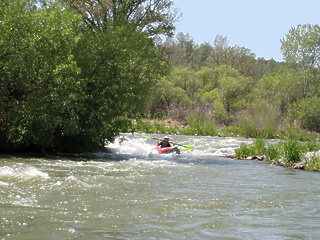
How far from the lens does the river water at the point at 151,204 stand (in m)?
5.24

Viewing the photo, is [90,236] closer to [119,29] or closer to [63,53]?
[63,53]

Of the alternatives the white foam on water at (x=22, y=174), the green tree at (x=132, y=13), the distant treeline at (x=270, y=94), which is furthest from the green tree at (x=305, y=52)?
the white foam on water at (x=22, y=174)

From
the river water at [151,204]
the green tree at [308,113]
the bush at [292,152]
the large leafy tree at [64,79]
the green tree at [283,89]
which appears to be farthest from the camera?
the green tree at [283,89]

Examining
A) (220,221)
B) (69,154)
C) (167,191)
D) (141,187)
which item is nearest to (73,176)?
(141,187)

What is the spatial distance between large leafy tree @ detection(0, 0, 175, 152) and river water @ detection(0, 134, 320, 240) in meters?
2.90

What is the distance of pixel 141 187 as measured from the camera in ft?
27.8

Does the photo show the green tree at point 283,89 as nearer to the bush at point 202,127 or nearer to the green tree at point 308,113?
the green tree at point 308,113

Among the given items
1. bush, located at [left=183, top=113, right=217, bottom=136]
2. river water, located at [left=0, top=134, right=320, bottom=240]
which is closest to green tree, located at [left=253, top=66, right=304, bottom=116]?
bush, located at [left=183, top=113, right=217, bottom=136]

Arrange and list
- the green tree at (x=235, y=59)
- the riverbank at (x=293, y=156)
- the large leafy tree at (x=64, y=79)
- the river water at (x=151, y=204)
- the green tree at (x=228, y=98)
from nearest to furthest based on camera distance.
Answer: the river water at (x=151, y=204)
the large leafy tree at (x=64, y=79)
the riverbank at (x=293, y=156)
the green tree at (x=228, y=98)
the green tree at (x=235, y=59)

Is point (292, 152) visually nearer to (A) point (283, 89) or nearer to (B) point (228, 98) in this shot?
(A) point (283, 89)

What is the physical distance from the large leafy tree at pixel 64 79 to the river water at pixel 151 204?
2.90 m

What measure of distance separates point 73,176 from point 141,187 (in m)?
1.93

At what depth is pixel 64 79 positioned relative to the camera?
1380cm

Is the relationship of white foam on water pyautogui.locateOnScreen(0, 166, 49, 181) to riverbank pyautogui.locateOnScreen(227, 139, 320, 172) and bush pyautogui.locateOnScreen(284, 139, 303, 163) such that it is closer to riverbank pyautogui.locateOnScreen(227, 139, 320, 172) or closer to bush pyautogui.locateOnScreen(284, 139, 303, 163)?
riverbank pyautogui.locateOnScreen(227, 139, 320, 172)
